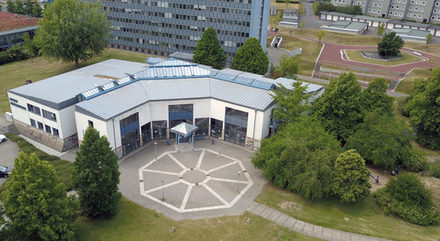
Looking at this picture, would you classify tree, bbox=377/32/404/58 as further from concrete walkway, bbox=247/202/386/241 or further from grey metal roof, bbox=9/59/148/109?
concrete walkway, bbox=247/202/386/241

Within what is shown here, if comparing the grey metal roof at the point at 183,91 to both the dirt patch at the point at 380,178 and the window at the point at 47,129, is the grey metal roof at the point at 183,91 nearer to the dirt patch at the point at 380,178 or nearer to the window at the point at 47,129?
the window at the point at 47,129

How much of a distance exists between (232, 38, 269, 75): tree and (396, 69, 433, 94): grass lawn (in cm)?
3933

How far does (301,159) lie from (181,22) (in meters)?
73.5

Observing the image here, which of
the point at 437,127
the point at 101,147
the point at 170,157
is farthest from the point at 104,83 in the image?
the point at 437,127

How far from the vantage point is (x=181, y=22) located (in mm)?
109688

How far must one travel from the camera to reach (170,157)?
61.1 m

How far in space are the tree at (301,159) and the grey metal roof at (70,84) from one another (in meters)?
33.4

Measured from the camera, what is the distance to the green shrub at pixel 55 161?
171 feet

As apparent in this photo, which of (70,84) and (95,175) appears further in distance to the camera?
(70,84)

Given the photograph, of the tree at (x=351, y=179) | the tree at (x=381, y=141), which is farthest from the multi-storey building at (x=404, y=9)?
the tree at (x=351, y=179)

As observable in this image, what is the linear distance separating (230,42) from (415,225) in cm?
7414

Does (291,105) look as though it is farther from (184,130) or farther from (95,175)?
(95,175)

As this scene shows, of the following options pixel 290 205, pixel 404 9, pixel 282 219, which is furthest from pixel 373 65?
pixel 404 9

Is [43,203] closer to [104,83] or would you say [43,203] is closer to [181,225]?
[181,225]
